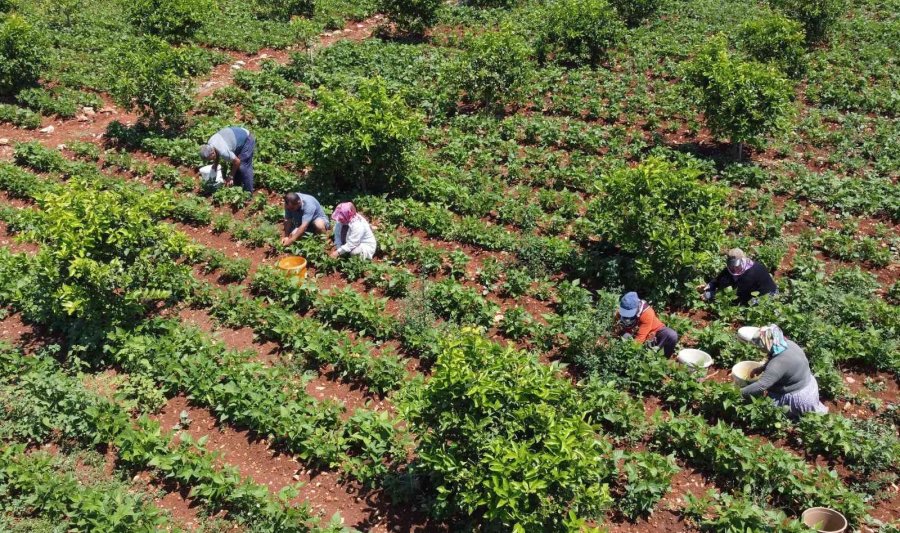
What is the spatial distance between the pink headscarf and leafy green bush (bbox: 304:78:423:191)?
1.45 m

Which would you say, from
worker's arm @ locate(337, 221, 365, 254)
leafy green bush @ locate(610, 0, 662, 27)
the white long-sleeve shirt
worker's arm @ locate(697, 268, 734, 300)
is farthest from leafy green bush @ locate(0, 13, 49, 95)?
worker's arm @ locate(697, 268, 734, 300)

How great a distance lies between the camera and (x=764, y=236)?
33.4ft

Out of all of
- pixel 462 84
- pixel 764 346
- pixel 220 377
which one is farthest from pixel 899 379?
→ pixel 462 84

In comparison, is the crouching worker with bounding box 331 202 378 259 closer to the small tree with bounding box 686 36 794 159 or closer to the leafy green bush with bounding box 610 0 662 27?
the small tree with bounding box 686 36 794 159

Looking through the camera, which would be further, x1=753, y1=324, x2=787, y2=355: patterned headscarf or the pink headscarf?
the pink headscarf

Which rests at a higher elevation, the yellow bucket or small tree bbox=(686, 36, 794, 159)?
small tree bbox=(686, 36, 794, 159)

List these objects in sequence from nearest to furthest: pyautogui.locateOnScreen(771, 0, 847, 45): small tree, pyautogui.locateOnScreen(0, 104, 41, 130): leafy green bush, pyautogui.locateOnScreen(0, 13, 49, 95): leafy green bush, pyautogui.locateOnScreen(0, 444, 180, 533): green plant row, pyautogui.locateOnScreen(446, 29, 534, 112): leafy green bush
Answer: pyautogui.locateOnScreen(0, 444, 180, 533): green plant row → pyautogui.locateOnScreen(446, 29, 534, 112): leafy green bush → pyautogui.locateOnScreen(0, 104, 41, 130): leafy green bush → pyautogui.locateOnScreen(0, 13, 49, 95): leafy green bush → pyautogui.locateOnScreen(771, 0, 847, 45): small tree

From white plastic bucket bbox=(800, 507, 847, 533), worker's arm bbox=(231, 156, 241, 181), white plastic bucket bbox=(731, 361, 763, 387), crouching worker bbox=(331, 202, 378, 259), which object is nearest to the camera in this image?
white plastic bucket bbox=(800, 507, 847, 533)

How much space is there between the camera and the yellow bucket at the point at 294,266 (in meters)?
9.34

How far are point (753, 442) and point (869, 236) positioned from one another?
5.37 metres

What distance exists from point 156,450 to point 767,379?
6.32 metres

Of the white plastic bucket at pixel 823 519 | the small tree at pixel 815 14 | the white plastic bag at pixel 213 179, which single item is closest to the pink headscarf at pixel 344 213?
the white plastic bag at pixel 213 179

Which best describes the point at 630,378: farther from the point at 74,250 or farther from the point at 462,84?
the point at 462,84

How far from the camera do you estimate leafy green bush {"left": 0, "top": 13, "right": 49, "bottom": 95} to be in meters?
14.2
